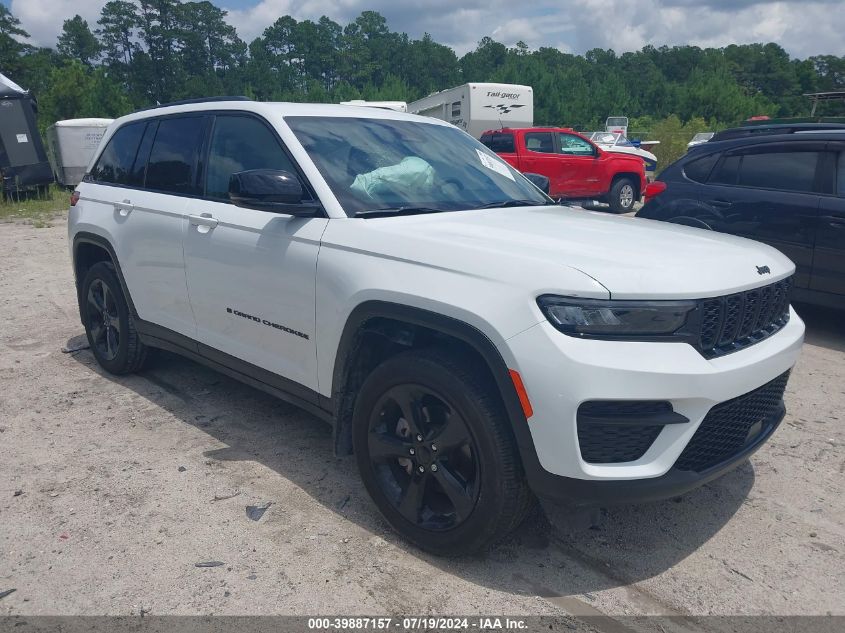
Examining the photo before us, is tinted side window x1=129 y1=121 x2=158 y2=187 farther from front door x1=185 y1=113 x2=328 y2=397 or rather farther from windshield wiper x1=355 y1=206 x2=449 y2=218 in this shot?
windshield wiper x1=355 y1=206 x2=449 y2=218

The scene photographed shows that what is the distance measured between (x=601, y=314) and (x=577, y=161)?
554 inches

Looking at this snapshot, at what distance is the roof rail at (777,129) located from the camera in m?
6.24

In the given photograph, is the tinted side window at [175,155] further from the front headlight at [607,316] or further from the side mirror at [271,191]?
the front headlight at [607,316]

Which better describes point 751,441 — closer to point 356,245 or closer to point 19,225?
point 356,245

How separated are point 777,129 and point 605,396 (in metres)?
5.32

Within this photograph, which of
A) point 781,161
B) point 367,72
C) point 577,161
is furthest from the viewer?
point 367,72

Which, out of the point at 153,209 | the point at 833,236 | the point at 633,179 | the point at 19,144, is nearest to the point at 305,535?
the point at 153,209

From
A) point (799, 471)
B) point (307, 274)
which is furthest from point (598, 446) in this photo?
point (799, 471)

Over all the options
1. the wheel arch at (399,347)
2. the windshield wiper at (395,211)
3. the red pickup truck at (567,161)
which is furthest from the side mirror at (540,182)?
the red pickup truck at (567,161)

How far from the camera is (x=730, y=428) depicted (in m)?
2.76

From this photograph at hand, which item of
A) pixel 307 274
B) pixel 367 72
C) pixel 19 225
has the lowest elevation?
pixel 19 225

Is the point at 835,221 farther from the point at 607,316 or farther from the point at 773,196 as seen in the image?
the point at 607,316

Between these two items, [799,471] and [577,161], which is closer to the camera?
[799,471]

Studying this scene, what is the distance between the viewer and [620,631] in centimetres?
255
